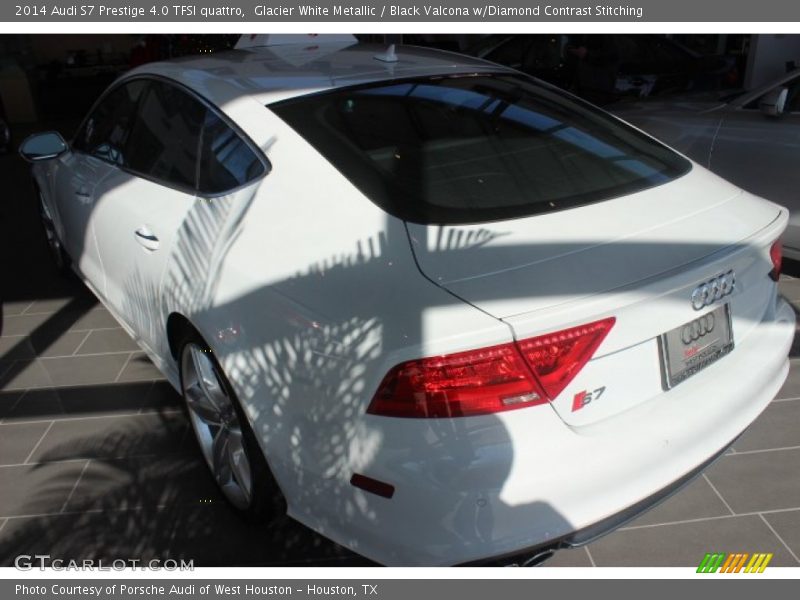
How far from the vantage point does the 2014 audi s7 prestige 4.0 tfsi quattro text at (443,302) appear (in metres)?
1.79

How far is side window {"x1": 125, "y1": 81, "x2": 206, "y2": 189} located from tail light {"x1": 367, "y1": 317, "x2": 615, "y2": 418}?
4.52 feet

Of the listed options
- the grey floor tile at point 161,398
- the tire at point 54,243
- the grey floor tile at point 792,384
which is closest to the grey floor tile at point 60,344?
the tire at point 54,243

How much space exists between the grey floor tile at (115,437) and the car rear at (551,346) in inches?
56.0

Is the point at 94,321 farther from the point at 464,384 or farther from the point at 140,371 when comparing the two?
the point at 464,384

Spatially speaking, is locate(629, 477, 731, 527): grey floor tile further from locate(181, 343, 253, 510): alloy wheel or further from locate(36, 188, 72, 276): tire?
locate(36, 188, 72, 276): tire

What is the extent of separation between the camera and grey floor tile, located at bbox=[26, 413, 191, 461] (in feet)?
10.3

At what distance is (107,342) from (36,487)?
4.43ft

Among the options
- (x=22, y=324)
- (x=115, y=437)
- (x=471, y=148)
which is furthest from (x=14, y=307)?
(x=471, y=148)

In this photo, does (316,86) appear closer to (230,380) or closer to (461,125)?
(461,125)

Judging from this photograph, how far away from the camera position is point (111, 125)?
3.63m

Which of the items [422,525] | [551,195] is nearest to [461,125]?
[551,195]

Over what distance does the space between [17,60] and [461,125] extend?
10814mm

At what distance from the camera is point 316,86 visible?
263 cm

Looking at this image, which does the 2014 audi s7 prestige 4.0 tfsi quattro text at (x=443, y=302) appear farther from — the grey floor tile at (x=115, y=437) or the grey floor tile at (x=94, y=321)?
the grey floor tile at (x=94, y=321)
